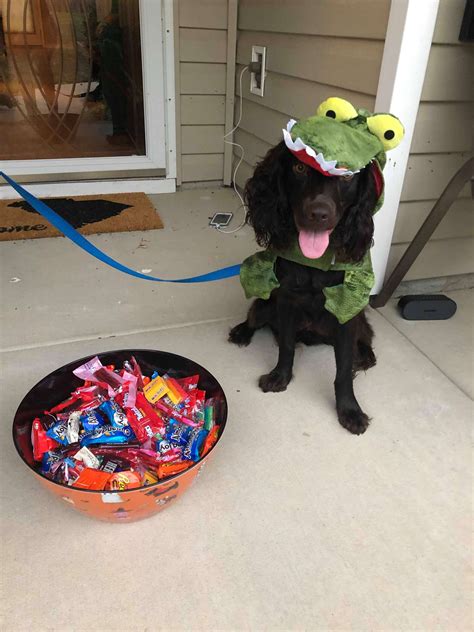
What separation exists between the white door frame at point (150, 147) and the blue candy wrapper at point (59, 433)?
2.18 meters

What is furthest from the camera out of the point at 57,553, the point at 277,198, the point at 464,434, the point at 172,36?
the point at 172,36

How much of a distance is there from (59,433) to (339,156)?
976 mm

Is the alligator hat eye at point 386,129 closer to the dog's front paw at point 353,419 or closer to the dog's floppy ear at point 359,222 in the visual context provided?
the dog's floppy ear at point 359,222

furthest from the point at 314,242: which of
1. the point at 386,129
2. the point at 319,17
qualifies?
the point at 319,17

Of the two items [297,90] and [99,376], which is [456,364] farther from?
[297,90]

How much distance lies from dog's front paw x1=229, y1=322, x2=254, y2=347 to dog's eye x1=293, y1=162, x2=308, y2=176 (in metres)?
0.81

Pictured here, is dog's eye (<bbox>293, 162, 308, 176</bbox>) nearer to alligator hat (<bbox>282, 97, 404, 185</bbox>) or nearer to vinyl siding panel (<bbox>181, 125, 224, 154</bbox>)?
alligator hat (<bbox>282, 97, 404, 185</bbox>)

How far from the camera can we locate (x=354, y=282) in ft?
4.76

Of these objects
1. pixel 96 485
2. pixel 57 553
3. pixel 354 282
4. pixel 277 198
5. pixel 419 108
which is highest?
pixel 419 108

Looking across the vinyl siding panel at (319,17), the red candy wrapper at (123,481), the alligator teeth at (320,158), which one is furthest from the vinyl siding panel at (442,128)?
the red candy wrapper at (123,481)

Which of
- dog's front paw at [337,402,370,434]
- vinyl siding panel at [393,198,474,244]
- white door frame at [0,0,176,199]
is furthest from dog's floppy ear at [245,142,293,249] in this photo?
white door frame at [0,0,176,199]

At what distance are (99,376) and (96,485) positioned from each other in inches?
14.6

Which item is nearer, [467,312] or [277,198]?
[277,198]

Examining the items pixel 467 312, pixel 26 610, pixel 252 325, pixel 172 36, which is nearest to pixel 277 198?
pixel 252 325
